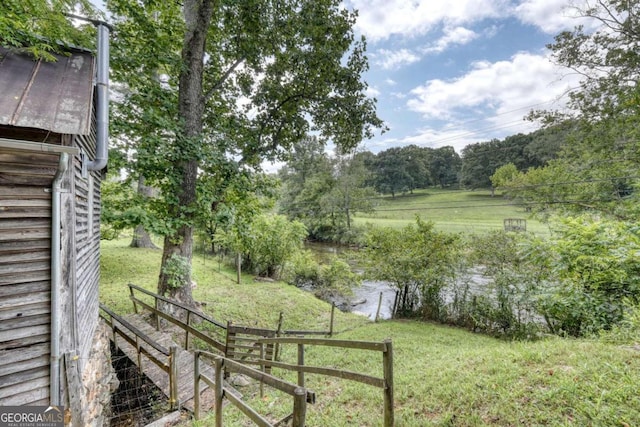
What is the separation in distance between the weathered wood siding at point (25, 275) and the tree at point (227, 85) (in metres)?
2.50

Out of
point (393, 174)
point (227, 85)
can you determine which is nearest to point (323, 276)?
point (227, 85)

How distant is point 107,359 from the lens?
4.24 metres

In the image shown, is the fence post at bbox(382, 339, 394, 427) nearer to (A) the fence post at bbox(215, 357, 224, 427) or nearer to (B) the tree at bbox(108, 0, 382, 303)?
(A) the fence post at bbox(215, 357, 224, 427)

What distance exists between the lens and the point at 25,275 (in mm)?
2289

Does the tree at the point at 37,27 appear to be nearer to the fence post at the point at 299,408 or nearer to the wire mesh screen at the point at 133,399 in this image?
the fence post at the point at 299,408

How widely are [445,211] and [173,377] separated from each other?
41.3m

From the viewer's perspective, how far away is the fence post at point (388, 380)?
82.4 inches

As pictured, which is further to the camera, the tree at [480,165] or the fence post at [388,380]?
the tree at [480,165]

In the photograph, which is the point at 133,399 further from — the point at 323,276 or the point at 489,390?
the point at 323,276

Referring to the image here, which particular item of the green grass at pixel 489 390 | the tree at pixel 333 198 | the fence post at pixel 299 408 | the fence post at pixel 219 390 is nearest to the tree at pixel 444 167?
the tree at pixel 333 198

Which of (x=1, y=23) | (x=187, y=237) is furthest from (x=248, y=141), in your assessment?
(x=1, y=23)

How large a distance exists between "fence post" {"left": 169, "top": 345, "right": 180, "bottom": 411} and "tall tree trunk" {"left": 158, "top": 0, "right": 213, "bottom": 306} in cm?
273

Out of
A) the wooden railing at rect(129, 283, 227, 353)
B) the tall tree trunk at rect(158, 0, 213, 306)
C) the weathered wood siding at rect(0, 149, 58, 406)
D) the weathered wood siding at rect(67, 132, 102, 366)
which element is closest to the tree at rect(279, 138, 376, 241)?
the tall tree trunk at rect(158, 0, 213, 306)

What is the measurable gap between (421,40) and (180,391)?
14.2 meters
